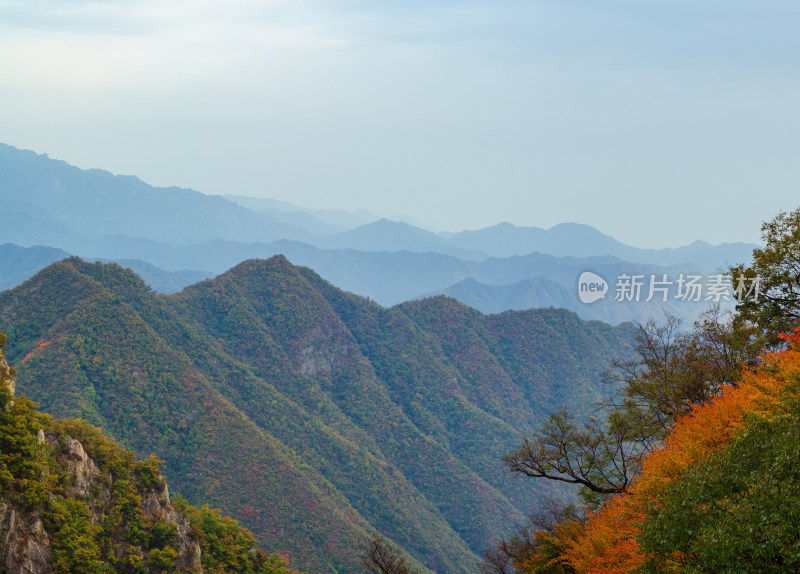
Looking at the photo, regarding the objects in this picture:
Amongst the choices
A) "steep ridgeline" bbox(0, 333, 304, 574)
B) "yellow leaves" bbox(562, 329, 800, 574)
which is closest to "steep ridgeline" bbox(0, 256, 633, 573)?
"steep ridgeline" bbox(0, 333, 304, 574)

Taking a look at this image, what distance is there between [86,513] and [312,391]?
58.2m

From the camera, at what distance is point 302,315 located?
98375mm

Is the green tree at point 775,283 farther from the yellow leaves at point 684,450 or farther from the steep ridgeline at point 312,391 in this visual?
the steep ridgeline at point 312,391

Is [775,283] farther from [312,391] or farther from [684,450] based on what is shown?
[312,391]

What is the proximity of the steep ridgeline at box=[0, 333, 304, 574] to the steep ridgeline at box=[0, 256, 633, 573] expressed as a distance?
64.6 feet

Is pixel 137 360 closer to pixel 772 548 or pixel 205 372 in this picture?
pixel 205 372

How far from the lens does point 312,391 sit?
292 ft

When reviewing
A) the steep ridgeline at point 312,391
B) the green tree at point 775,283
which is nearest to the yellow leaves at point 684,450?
the green tree at point 775,283

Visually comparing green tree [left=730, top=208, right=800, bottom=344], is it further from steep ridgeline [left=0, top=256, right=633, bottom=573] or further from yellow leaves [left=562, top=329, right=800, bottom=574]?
steep ridgeline [left=0, top=256, right=633, bottom=573]

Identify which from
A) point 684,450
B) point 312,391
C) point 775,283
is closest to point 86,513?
point 684,450

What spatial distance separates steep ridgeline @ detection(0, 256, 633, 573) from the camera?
59.8 meters

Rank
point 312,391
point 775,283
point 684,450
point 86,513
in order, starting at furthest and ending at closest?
point 312,391
point 86,513
point 775,283
point 684,450

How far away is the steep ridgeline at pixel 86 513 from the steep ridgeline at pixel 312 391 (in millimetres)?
19701

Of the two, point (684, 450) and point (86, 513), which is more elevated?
point (684, 450)
